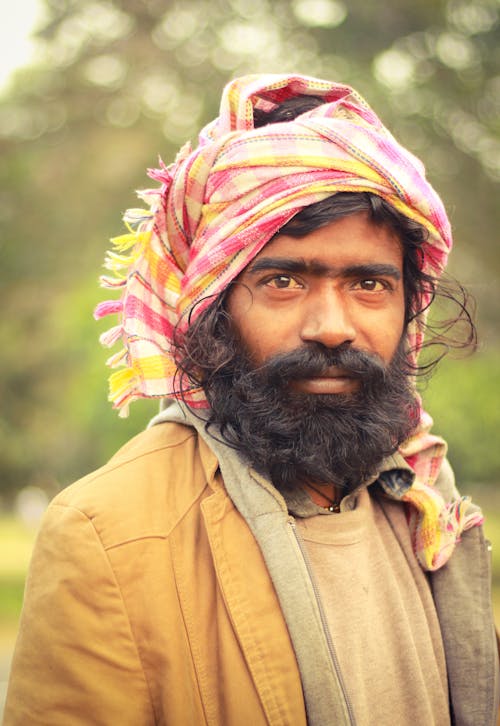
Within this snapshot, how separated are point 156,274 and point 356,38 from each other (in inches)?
347

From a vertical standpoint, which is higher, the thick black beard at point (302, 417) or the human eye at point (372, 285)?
the human eye at point (372, 285)

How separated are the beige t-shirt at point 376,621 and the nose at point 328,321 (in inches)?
21.4

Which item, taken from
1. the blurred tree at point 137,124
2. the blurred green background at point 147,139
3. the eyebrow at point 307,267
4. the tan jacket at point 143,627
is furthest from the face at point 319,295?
the blurred green background at point 147,139

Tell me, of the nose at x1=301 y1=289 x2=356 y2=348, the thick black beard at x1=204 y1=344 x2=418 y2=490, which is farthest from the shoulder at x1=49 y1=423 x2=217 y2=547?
the nose at x1=301 y1=289 x2=356 y2=348

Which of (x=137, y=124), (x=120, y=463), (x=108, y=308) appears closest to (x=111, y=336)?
(x=108, y=308)

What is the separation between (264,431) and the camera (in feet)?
8.27

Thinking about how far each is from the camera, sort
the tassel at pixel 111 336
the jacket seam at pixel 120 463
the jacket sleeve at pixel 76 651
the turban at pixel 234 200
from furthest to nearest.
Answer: the tassel at pixel 111 336, the turban at pixel 234 200, the jacket seam at pixel 120 463, the jacket sleeve at pixel 76 651

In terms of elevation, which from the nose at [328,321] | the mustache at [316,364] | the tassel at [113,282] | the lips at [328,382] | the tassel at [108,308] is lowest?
the lips at [328,382]

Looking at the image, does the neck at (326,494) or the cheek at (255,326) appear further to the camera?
the neck at (326,494)

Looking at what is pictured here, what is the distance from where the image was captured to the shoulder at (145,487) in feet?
7.43

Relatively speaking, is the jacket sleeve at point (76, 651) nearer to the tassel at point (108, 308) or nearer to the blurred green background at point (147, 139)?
the tassel at point (108, 308)

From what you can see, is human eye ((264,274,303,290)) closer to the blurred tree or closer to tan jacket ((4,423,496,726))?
tan jacket ((4,423,496,726))

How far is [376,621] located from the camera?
2.46 metres

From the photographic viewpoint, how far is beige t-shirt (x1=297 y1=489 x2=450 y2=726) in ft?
7.77
